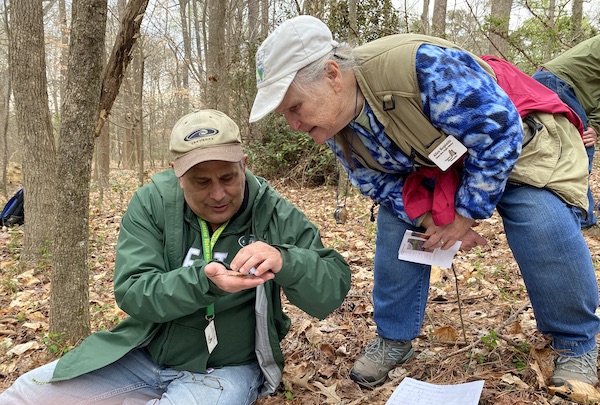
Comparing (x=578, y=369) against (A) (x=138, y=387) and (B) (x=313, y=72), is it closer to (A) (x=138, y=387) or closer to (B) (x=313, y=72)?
(B) (x=313, y=72)

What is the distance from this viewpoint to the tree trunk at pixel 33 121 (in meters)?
4.61

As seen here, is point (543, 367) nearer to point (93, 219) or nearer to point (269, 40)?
point (269, 40)

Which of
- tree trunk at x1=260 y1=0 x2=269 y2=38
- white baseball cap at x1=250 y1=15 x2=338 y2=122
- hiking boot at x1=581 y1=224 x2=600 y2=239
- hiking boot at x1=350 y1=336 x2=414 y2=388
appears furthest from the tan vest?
tree trunk at x1=260 y1=0 x2=269 y2=38

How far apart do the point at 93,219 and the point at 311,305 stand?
6.20 meters

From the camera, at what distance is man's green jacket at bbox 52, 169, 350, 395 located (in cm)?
186

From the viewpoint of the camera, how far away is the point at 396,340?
227 centimetres

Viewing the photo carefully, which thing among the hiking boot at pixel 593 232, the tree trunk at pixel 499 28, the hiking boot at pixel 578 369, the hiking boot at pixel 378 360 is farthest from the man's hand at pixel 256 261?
the tree trunk at pixel 499 28

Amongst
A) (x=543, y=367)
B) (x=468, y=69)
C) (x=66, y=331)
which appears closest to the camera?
(x=468, y=69)

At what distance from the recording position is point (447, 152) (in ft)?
5.68

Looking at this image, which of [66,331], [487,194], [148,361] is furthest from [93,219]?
[487,194]

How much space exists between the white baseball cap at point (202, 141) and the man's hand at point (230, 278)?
1.42 ft

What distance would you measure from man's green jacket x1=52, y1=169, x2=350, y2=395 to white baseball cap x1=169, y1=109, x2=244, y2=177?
0.20 metres

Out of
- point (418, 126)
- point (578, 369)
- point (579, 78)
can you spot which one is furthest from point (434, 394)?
point (579, 78)

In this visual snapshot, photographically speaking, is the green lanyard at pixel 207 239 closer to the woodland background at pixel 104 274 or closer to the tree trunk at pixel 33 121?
the woodland background at pixel 104 274
